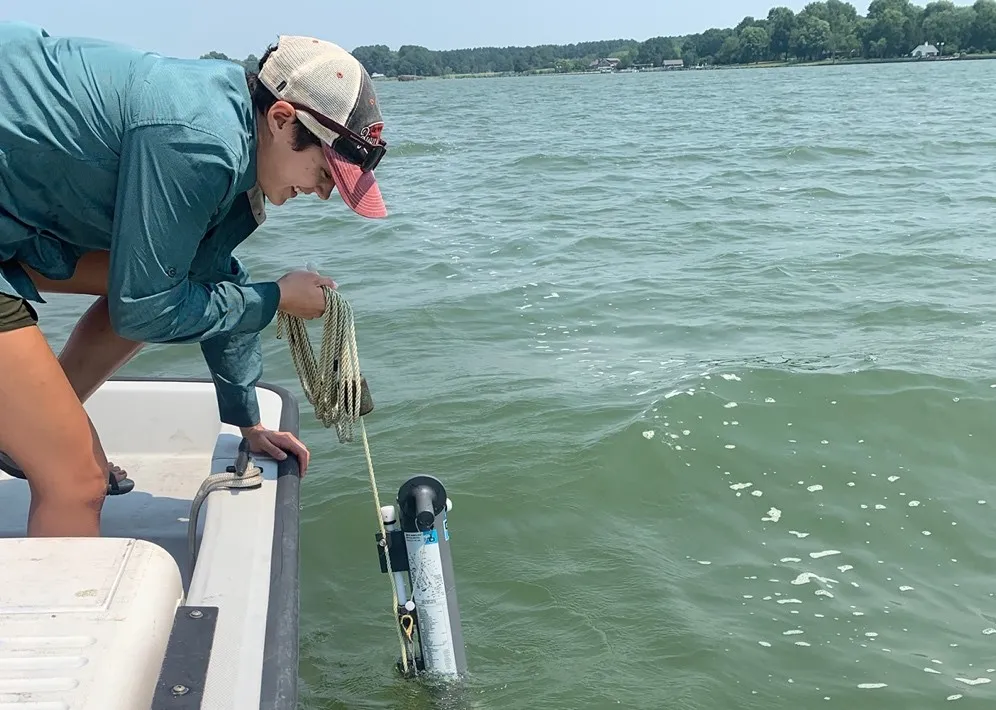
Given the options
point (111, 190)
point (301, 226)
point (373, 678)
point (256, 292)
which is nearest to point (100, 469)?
point (256, 292)

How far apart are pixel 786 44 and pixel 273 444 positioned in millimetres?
112112

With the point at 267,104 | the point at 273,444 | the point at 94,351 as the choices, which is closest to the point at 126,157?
the point at 267,104

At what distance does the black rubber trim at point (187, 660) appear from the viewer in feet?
6.57

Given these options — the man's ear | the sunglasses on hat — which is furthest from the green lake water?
the man's ear

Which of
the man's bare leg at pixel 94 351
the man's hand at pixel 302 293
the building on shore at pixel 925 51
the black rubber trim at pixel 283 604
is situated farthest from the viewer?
the building on shore at pixel 925 51

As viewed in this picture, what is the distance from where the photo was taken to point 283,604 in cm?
246

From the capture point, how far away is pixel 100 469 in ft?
8.84

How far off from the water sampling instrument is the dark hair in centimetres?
56

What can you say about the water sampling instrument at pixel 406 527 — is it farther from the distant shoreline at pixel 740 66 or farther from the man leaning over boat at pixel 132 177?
the distant shoreline at pixel 740 66

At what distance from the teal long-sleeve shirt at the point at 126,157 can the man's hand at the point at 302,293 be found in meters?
0.35

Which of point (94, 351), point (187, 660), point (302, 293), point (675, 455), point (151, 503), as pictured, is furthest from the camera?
point (675, 455)

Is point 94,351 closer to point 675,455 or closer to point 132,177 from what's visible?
point 132,177

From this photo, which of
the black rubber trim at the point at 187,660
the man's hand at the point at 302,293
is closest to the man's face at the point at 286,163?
the man's hand at the point at 302,293

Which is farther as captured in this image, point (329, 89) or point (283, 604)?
point (283, 604)
